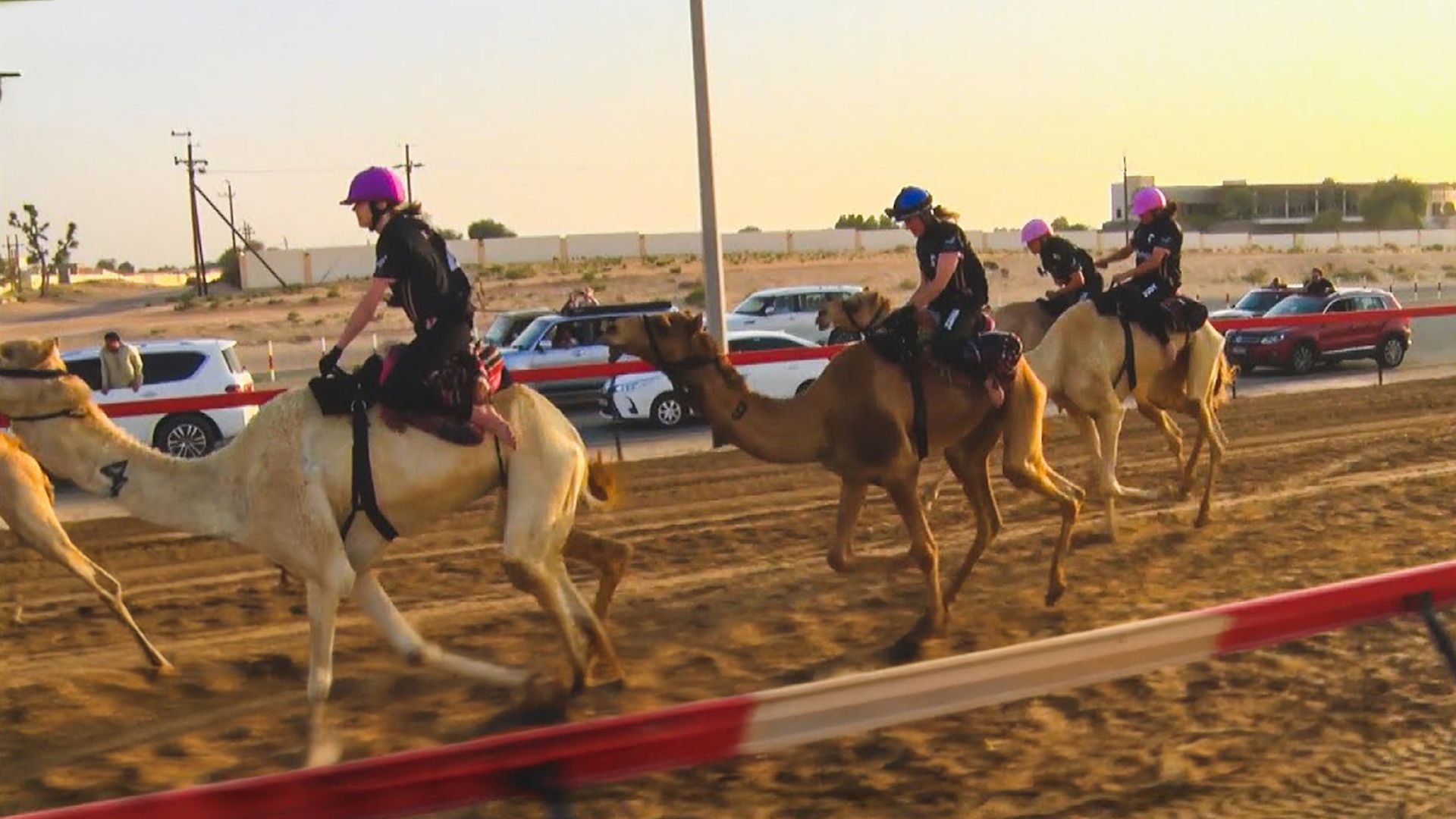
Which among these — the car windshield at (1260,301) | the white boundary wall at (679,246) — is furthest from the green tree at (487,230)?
the car windshield at (1260,301)

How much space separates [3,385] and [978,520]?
5.82 metres

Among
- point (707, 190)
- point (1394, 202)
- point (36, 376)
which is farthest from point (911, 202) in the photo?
point (1394, 202)

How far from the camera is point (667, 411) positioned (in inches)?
898

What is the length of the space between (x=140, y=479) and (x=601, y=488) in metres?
2.44

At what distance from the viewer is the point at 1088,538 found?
1201cm

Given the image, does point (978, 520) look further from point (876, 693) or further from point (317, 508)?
point (876, 693)

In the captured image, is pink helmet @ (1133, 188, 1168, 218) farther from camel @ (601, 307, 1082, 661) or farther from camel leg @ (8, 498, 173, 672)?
camel leg @ (8, 498, 173, 672)

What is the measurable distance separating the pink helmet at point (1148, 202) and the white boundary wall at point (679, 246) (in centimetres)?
7348

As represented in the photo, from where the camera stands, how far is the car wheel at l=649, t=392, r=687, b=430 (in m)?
22.6

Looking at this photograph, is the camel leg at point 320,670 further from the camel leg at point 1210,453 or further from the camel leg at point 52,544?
the camel leg at point 1210,453

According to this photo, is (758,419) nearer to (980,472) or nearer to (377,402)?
(980,472)

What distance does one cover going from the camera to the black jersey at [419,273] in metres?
7.61

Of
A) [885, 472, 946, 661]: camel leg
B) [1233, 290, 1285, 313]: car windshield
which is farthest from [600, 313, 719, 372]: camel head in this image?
[1233, 290, 1285, 313]: car windshield

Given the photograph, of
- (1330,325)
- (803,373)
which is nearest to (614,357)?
(803,373)
